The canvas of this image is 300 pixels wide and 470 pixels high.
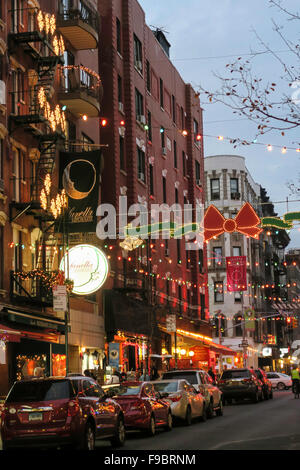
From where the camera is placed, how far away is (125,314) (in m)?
41.4

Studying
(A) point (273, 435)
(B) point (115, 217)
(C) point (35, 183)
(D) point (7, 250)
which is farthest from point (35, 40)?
(A) point (273, 435)

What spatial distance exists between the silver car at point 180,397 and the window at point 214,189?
6152cm

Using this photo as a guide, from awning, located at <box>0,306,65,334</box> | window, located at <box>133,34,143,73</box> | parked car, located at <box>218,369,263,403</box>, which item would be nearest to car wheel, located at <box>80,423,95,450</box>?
awning, located at <box>0,306,65,334</box>

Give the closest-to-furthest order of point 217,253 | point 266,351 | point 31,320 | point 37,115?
1. point 31,320
2. point 37,115
3. point 217,253
4. point 266,351

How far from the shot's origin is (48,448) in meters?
17.3

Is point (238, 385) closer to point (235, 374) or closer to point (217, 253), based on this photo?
point (235, 374)

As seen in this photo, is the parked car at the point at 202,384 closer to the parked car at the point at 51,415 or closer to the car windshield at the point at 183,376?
the car windshield at the point at 183,376

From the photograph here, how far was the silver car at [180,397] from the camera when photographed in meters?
24.9

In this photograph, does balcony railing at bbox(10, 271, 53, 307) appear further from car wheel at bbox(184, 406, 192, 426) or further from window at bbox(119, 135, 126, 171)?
window at bbox(119, 135, 126, 171)

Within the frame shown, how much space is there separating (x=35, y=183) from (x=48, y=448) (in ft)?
49.0

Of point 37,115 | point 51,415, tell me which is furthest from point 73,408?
point 37,115

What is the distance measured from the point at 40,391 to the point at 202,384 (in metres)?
12.3
